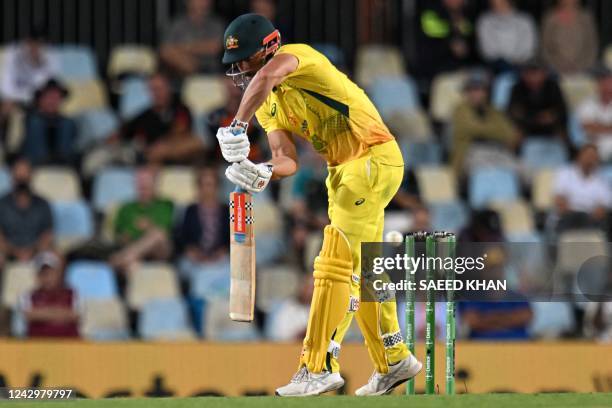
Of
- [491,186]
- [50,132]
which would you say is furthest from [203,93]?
[491,186]

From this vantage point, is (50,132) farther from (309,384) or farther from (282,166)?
(309,384)

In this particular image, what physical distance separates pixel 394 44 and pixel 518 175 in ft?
6.44

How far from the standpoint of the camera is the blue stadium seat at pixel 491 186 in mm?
13109

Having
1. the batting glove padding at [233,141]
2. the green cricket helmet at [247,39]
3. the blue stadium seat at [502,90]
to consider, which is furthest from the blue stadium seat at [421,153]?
the batting glove padding at [233,141]

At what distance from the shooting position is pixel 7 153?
13.3m

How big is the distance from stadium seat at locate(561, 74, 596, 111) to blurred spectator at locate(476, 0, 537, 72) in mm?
437

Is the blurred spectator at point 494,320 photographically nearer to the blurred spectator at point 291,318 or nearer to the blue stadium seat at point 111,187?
the blurred spectator at point 291,318

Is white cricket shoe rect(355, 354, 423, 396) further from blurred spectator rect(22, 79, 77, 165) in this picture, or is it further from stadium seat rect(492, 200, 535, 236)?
blurred spectator rect(22, 79, 77, 165)

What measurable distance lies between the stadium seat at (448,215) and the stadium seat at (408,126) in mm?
866

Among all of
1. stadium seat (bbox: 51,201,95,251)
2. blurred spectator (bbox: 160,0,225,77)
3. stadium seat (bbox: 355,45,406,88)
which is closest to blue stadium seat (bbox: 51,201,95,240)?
stadium seat (bbox: 51,201,95,251)

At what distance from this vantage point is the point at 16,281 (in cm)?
1209

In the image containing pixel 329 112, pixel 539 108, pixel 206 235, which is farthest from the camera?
pixel 539 108

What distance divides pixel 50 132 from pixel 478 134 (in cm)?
359

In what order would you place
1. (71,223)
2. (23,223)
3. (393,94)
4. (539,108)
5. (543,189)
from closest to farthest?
1. (23,223)
2. (71,223)
3. (543,189)
4. (539,108)
5. (393,94)
